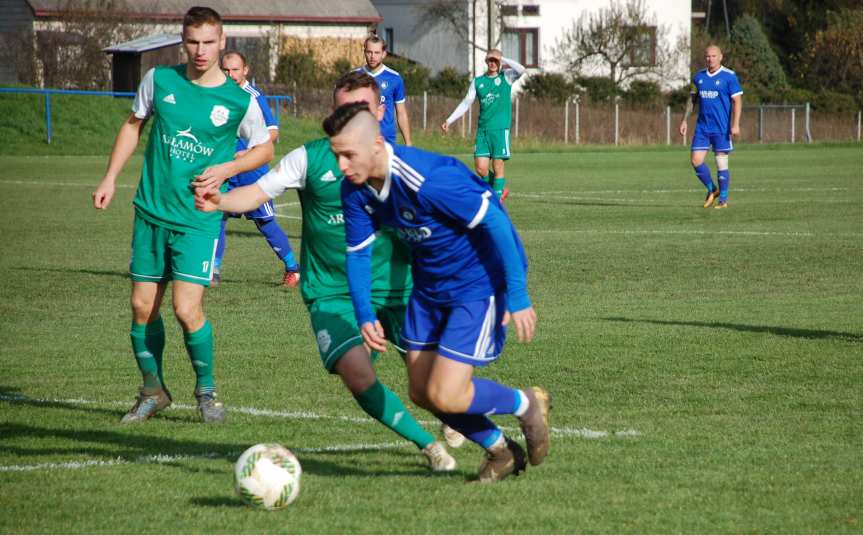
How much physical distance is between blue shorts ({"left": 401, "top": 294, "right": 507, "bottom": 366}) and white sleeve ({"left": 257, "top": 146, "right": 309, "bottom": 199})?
85cm

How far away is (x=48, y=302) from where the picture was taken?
38.3ft

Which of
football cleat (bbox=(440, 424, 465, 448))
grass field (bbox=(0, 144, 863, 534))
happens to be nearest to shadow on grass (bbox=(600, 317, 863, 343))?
grass field (bbox=(0, 144, 863, 534))

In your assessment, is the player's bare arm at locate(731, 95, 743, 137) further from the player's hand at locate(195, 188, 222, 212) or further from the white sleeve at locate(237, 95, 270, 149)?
the player's hand at locate(195, 188, 222, 212)

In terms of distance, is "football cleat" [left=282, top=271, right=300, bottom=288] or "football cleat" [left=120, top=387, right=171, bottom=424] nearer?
"football cleat" [left=120, top=387, right=171, bottom=424]

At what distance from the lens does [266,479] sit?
5.13 m

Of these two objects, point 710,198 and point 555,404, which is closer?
point 555,404

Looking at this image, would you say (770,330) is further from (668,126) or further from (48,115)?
(668,126)

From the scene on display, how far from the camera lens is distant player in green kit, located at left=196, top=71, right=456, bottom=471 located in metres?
5.80

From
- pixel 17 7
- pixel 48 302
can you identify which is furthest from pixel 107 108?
pixel 48 302

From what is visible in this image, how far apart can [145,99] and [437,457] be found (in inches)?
108

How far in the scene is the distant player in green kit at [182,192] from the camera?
23.0 feet

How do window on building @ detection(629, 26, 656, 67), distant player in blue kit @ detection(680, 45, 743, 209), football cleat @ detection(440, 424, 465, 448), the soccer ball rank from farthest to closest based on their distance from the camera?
window on building @ detection(629, 26, 656, 67), distant player in blue kit @ detection(680, 45, 743, 209), football cleat @ detection(440, 424, 465, 448), the soccer ball

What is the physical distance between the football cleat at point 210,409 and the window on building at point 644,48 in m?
56.0

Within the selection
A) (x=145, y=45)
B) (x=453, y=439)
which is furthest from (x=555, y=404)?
(x=145, y=45)
